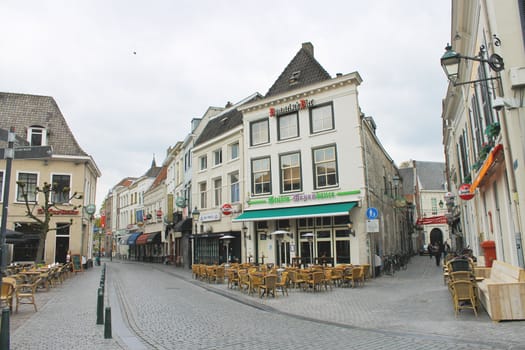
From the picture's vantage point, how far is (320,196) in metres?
22.1

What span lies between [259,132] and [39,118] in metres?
17.1

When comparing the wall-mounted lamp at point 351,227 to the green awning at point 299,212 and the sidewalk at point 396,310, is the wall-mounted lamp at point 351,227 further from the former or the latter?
the sidewalk at point 396,310

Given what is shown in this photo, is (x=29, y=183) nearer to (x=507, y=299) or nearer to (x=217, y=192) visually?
(x=217, y=192)

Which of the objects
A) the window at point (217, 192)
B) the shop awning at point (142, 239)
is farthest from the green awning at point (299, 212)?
the shop awning at point (142, 239)

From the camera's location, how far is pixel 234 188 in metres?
27.8

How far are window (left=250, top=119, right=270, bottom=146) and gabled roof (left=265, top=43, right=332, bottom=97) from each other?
6.00 ft

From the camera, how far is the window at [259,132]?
25297mm

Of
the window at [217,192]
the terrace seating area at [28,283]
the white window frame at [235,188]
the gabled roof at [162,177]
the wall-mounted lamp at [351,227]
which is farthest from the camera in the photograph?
the gabled roof at [162,177]

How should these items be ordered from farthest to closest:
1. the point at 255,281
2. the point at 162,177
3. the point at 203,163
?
the point at 162,177
the point at 203,163
the point at 255,281

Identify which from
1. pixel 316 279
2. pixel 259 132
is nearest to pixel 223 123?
pixel 259 132

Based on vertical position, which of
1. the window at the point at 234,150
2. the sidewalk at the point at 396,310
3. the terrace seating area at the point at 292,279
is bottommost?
the sidewalk at the point at 396,310

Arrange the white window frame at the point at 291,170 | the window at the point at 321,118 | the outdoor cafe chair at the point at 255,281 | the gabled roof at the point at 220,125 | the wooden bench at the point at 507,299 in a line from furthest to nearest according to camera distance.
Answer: the gabled roof at the point at 220,125
the white window frame at the point at 291,170
the window at the point at 321,118
the outdoor cafe chair at the point at 255,281
the wooden bench at the point at 507,299

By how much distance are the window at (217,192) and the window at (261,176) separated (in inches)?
Result: 190

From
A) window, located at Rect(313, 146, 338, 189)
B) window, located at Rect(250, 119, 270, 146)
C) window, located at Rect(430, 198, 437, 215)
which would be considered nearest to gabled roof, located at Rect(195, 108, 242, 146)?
window, located at Rect(250, 119, 270, 146)
